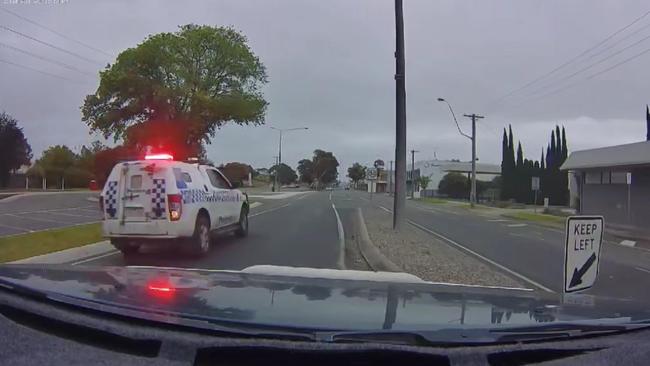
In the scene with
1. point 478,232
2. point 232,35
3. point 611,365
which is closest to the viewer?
point 611,365

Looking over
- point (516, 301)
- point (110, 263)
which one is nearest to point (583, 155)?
point (110, 263)

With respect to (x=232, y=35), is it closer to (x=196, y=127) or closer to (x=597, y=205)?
(x=196, y=127)

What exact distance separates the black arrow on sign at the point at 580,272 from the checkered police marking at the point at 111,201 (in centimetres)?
900

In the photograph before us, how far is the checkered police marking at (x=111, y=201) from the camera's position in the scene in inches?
464

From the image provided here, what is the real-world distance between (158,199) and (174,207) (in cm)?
34

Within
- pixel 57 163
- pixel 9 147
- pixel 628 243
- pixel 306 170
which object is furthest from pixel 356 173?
pixel 628 243

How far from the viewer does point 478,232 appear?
23.4m

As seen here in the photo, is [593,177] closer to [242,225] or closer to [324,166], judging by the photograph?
[242,225]

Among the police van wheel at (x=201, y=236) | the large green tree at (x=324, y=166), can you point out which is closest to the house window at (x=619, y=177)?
the police van wheel at (x=201, y=236)

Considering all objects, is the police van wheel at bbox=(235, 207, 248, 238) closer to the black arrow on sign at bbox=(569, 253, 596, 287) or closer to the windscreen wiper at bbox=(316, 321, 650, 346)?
the black arrow on sign at bbox=(569, 253, 596, 287)

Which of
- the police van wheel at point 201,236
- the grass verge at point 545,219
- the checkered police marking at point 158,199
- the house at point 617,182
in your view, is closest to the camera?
the checkered police marking at point 158,199

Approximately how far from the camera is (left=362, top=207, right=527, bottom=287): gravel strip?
9.98m

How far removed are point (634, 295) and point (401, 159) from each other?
8600 millimetres

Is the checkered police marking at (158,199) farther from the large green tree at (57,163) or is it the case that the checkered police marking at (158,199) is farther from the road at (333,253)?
the large green tree at (57,163)
